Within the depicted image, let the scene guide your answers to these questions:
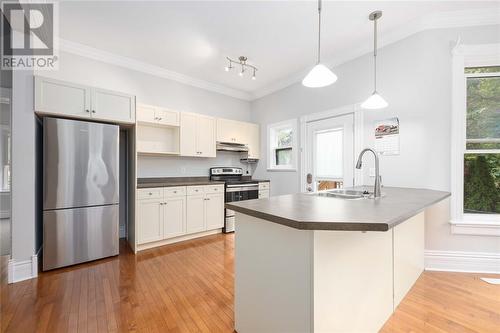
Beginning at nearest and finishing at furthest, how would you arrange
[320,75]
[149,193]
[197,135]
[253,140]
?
[320,75]
[149,193]
[197,135]
[253,140]

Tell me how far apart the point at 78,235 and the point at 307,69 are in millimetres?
4015

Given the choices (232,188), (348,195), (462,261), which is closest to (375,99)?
(348,195)

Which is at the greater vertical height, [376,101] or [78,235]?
[376,101]

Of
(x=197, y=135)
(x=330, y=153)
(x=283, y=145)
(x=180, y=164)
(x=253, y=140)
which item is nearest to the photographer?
(x=330, y=153)

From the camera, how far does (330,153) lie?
134 inches

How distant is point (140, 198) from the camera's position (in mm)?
3021

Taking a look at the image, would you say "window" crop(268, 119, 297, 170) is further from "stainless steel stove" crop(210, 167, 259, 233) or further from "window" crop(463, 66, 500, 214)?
"window" crop(463, 66, 500, 214)

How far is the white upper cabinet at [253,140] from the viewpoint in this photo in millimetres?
4633

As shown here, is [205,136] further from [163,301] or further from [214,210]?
[163,301]

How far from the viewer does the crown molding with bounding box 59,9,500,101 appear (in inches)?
93.1

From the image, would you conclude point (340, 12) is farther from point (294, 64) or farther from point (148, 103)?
point (148, 103)

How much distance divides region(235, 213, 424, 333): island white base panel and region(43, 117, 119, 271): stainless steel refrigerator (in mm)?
2154

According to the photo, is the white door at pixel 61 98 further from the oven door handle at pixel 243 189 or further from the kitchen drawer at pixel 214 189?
the oven door handle at pixel 243 189

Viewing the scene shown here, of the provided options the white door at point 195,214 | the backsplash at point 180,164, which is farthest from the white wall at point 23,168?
the white door at point 195,214
